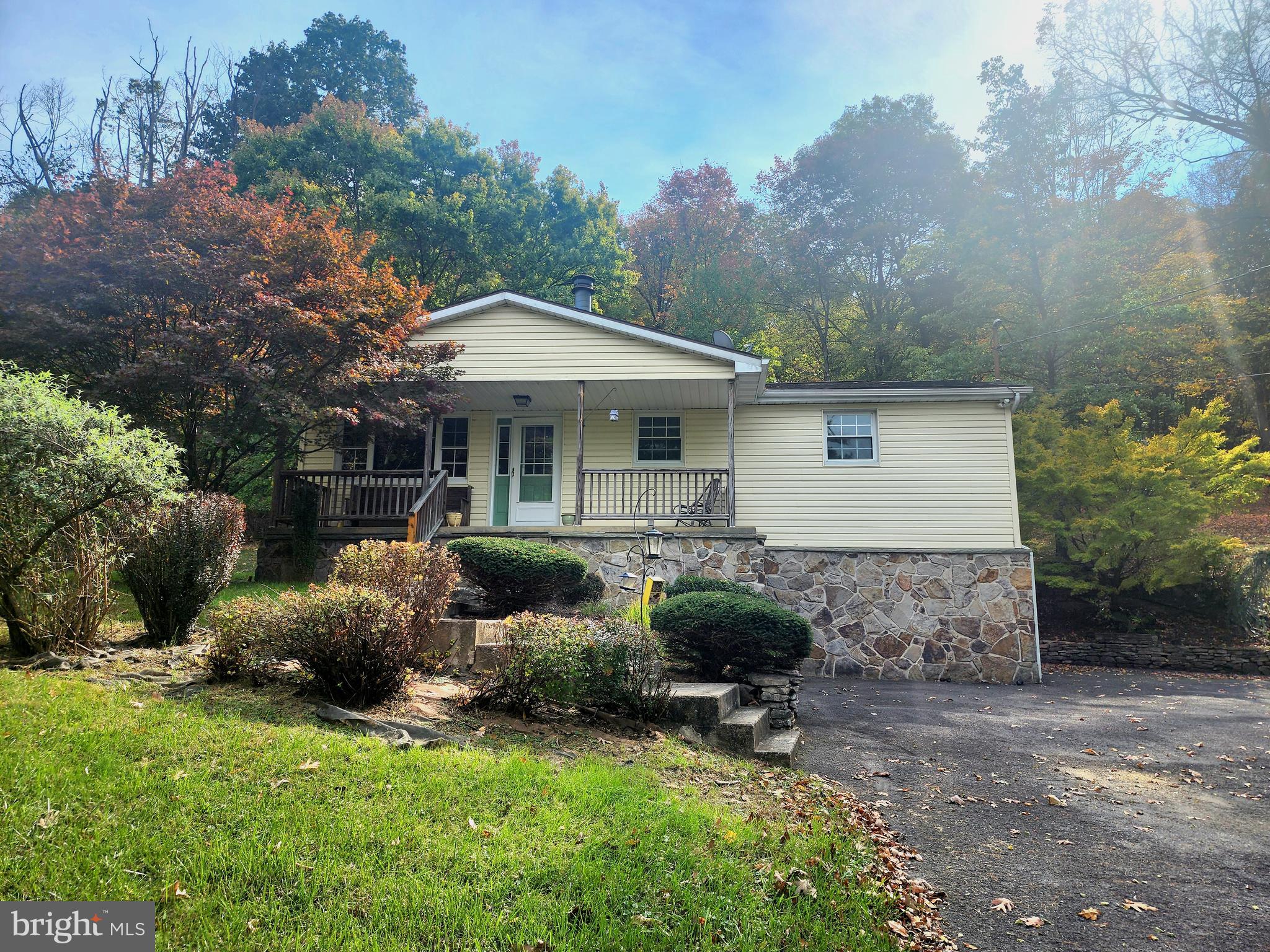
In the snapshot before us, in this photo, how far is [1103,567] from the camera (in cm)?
1526

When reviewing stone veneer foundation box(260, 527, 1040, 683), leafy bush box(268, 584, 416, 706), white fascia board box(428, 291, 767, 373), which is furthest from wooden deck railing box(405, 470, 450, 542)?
leafy bush box(268, 584, 416, 706)

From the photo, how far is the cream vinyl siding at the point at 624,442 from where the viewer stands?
1399 cm

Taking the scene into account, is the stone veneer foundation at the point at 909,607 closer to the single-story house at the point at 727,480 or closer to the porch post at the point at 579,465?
the single-story house at the point at 727,480

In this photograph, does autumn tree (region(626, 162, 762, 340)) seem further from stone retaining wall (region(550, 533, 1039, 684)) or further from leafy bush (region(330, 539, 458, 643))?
leafy bush (region(330, 539, 458, 643))

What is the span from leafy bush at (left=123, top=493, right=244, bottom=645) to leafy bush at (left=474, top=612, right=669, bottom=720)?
2786 mm

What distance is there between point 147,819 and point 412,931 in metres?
1.28

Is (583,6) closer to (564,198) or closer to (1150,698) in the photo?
(1150,698)

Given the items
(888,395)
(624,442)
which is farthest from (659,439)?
(888,395)

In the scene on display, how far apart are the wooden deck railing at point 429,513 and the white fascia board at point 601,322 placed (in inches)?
114

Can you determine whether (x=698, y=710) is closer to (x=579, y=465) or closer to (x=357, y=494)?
(x=579, y=465)

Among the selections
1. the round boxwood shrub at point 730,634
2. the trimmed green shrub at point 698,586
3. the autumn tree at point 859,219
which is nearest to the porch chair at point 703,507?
the trimmed green shrub at point 698,586

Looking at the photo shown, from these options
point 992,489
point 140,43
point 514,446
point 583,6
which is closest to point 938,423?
point 992,489

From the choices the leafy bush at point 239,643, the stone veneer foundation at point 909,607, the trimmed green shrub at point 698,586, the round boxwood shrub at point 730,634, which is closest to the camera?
the leafy bush at point 239,643

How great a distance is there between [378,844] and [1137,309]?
73.3 feet
